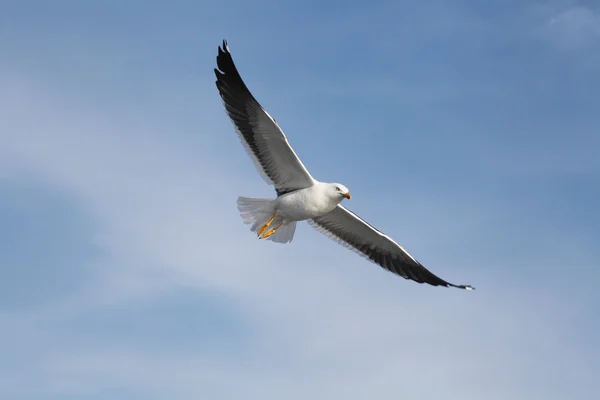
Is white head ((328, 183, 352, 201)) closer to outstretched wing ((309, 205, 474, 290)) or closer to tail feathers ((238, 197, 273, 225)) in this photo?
tail feathers ((238, 197, 273, 225))

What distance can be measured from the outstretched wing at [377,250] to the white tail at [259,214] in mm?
1409

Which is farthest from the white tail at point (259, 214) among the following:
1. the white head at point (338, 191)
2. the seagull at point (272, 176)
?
the white head at point (338, 191)

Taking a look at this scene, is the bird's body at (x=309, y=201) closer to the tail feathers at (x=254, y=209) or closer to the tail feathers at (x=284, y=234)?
the tail feathers at (x=254, y=209)

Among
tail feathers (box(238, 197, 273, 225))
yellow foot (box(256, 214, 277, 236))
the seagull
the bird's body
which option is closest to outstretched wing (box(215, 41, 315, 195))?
the seagull

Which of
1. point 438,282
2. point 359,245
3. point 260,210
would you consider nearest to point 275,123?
point 260,210

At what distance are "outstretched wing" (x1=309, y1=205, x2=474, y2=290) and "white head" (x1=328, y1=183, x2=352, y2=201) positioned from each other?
5.70 feet

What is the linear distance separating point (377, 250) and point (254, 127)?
160 inches

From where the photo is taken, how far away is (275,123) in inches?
540

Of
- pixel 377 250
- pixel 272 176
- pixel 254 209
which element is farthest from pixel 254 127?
pixel 377 250

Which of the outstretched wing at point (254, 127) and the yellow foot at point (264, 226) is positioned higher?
the outstretched wing at point (254, 127)

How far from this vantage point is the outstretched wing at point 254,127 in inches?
548

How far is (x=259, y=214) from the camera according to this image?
1473cm

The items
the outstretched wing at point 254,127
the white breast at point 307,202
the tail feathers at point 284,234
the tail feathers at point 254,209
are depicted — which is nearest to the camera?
the outstretched wing at point 254,127

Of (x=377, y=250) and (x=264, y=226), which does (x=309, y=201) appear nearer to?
(x=264, y=226)
